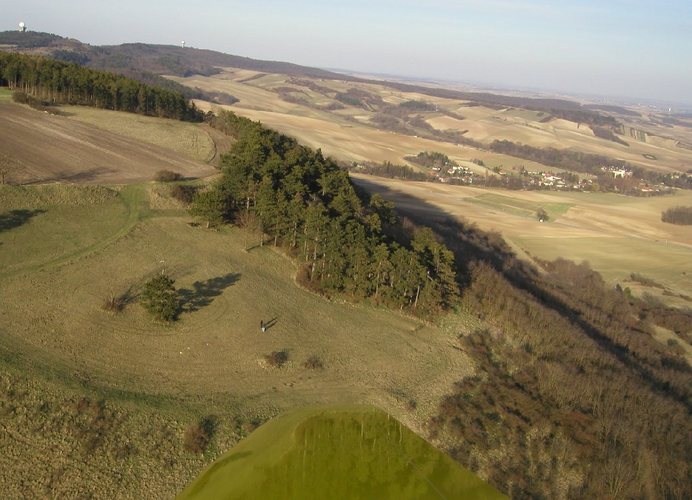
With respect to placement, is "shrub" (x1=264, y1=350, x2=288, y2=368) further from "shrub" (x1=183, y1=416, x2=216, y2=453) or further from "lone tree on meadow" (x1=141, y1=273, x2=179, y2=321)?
"lone tree on meadow" (x1=141, y1=273, x2=179, y2=321)

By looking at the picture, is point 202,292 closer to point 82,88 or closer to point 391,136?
point 82,88

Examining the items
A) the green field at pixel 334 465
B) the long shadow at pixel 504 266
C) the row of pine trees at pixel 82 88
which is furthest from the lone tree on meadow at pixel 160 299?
the row of pine trees at pixel 82 88

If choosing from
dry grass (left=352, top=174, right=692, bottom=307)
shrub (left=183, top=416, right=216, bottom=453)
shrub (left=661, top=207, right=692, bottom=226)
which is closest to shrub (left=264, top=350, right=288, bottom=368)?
shrub (left=183, top=416, right=216, bottom=453)

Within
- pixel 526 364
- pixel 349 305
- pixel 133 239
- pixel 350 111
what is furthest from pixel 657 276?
pixel 350 111

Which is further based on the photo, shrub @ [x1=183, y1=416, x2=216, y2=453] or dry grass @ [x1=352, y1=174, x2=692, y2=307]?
dry grass @ [x1=352, y1=174, x2=692, y2=307]

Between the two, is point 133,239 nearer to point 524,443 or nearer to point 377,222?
point 377,222
